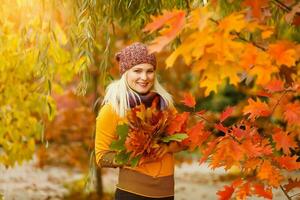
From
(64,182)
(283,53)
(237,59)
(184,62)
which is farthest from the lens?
(64,182)

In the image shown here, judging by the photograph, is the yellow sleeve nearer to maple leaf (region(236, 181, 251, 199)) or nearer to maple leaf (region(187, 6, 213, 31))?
maple leaf (region(236, 181, 251, 199))

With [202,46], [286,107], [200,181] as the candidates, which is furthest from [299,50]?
[200,181]

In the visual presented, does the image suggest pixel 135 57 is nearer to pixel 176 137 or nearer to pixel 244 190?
pixel 176 137

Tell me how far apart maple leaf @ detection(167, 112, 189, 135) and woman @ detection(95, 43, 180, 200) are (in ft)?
0.18

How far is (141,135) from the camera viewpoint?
8.20 feet

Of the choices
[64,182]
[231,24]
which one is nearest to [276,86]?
[231,24]

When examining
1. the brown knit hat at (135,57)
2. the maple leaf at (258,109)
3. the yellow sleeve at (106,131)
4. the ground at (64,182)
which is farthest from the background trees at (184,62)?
the ground at (64,182)

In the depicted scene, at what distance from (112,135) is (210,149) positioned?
16.5 inches

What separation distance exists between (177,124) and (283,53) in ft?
2.79

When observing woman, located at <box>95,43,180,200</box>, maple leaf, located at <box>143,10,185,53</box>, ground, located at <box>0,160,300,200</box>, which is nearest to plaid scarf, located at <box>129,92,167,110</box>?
woman, located at <box>95,43,180,200</box>

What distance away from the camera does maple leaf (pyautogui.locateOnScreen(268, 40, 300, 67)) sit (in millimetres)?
1812

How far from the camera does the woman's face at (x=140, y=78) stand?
2648mm

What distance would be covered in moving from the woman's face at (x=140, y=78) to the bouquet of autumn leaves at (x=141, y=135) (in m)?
0.12

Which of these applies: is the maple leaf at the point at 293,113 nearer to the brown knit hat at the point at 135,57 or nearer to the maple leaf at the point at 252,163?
the maple leaf at the point at 252,163
